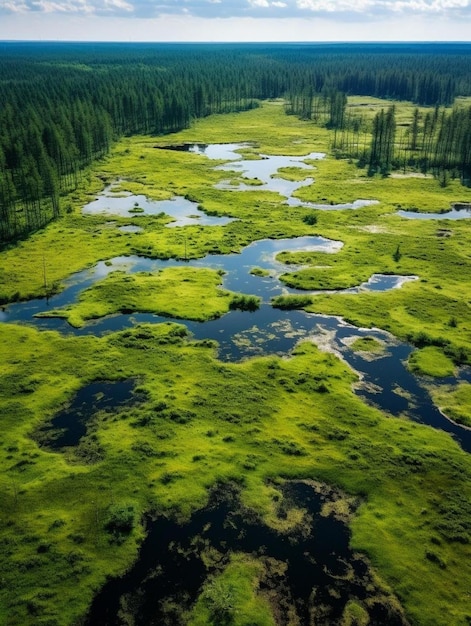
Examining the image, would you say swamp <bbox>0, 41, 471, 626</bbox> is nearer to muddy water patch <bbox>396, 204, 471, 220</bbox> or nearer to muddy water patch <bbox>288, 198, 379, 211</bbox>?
muddy water patch <bbox>396, 204, 471, 220</bbox>

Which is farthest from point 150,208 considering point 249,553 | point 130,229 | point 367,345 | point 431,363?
point 249,553

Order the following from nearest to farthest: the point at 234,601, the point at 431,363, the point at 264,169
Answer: the point at 234,601
the point at 431,363
the point at 264,169

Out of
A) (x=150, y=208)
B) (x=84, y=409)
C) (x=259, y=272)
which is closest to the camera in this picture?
(x=84, y=409)

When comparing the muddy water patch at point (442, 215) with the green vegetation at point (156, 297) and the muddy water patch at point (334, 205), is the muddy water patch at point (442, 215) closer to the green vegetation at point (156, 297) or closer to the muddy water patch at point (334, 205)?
the muddy water patch at point (334, 205)

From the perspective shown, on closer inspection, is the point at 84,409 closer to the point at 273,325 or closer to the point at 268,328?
the point at 268,328

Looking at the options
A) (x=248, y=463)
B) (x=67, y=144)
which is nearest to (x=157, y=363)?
(x=248, y=463)

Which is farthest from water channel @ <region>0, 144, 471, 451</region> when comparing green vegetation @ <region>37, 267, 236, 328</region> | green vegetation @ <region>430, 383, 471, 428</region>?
green vegetation @ <region>37, 267, 236, 328</region>

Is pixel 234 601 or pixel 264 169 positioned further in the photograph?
pixel 264 169
